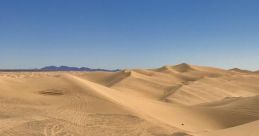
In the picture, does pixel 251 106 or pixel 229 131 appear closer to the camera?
pixel 229 131

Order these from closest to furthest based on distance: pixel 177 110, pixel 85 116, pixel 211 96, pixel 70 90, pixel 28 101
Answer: pixel 85 116
pixel 28 101
pixel 70 90
pixel 177 110
pixel 211 96

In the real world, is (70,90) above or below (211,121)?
above

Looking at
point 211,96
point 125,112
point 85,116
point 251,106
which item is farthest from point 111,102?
point 211,96

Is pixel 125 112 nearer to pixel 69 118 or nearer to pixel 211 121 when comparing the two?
pixel 69 118

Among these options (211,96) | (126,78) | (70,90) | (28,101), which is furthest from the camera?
(126,78)

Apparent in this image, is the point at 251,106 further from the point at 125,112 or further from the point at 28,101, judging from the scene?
the point at 28,101

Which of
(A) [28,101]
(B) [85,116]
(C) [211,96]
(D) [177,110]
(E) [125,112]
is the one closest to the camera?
(B) [85,116]

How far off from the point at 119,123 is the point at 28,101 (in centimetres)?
390

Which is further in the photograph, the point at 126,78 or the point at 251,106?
the point at 126,78

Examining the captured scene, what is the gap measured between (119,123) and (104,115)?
0.91m

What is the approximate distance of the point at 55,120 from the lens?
10.6 metres

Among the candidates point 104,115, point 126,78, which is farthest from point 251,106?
point 126,78

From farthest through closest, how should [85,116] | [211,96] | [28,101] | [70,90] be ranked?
[211,96] → [70,90] → [28,101] → [85,116]

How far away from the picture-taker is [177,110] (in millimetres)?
16109
